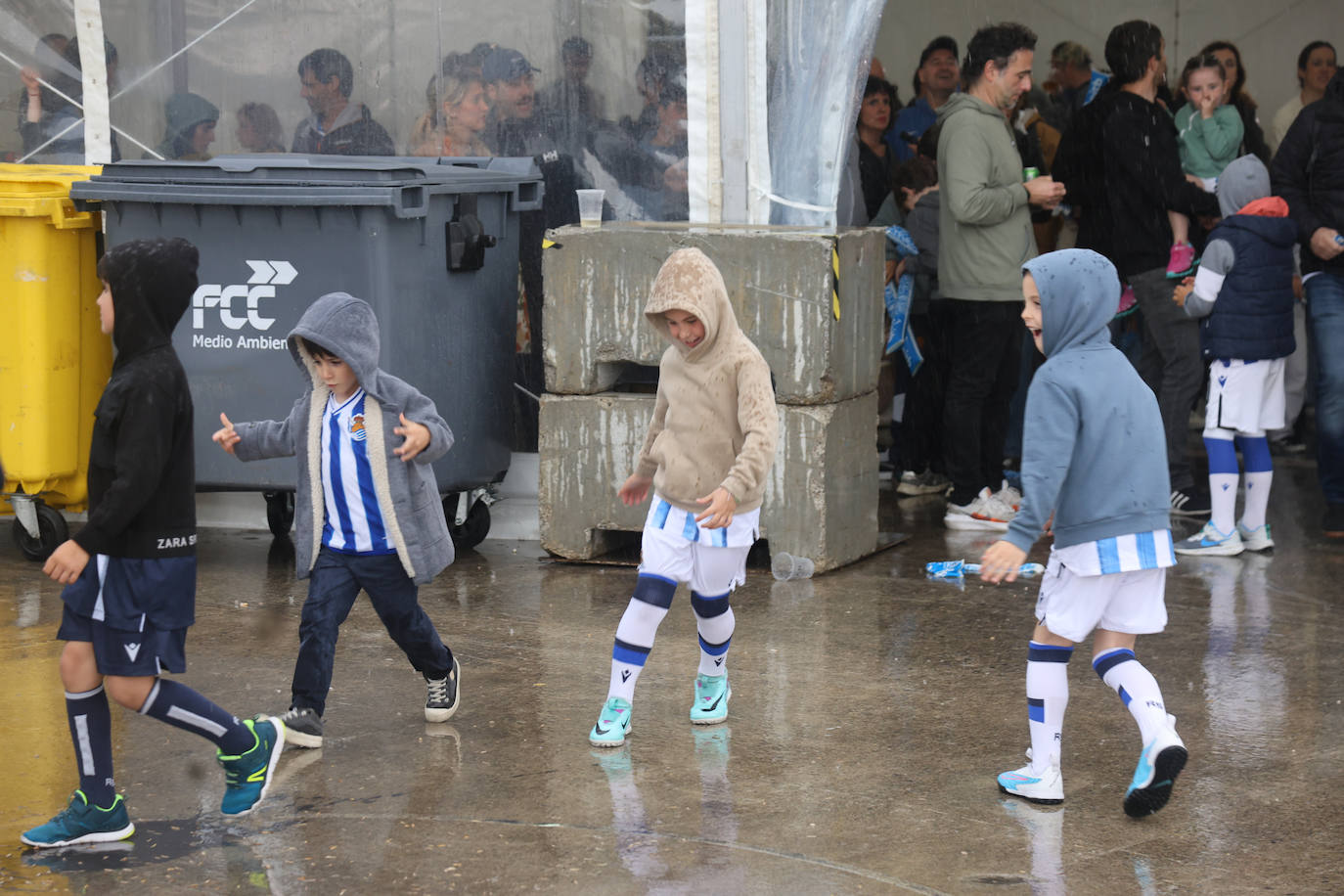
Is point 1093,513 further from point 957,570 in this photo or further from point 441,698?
point 957,570

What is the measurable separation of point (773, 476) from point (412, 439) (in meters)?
2.39

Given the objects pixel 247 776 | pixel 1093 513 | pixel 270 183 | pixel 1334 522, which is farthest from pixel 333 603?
pixel 1334 522

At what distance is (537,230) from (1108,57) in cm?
272

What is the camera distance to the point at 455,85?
7.68m

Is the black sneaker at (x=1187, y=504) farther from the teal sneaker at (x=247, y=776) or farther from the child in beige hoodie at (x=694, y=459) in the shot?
the teal sneaker at (x=247, y=776)

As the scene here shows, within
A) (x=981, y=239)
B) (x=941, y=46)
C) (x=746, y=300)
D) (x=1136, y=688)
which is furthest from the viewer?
(x=941, y=46)

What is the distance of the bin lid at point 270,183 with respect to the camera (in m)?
6.56

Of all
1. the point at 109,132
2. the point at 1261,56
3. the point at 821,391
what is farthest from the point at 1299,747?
the point at 1261,56

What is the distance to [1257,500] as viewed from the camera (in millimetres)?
7113

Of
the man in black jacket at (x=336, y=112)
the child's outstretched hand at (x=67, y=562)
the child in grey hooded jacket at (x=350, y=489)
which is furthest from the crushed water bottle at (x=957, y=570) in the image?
the child's outstretched hand at (x=67, y=562)

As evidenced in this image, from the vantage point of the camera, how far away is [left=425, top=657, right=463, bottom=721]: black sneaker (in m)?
4.95

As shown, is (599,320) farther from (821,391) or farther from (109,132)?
(109,132)

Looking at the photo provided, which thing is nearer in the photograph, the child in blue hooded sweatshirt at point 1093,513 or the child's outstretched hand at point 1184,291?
the child in blue hooded sweatshirt at point 1093,513

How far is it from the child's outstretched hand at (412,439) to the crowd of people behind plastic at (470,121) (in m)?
2.97
